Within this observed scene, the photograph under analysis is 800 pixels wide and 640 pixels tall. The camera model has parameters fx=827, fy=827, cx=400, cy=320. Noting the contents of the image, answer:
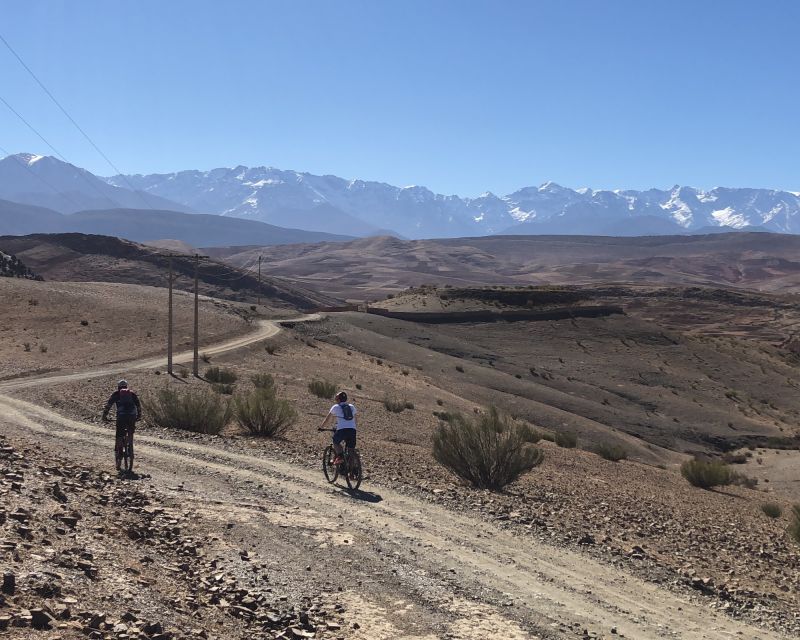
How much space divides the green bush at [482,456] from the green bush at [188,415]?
22.9 feet

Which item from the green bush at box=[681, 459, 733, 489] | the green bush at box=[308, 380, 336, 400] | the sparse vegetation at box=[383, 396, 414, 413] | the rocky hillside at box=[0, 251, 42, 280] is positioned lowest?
the green bush at box=[681, 459, 733, 489]

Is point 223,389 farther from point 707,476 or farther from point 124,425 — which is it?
point 707,476

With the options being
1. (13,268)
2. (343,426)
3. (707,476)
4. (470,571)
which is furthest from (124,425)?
(13,268)

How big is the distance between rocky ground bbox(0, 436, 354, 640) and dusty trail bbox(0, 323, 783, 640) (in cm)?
97

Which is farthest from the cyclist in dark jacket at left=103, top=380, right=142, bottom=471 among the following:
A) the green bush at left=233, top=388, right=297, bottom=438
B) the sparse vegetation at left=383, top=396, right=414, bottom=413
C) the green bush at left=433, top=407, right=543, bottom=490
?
the sparse vegetation at left=383, top=396, right=414, bottom=413

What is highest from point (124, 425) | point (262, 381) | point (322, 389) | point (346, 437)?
point (124, 425)

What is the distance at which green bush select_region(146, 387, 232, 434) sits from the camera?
2209 cm

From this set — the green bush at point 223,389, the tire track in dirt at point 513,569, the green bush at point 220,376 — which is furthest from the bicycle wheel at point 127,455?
the green bush at point 220,376

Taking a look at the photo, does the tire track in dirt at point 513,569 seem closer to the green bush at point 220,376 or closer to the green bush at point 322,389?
the green bush at point 322,389

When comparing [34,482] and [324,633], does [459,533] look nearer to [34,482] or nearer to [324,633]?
[324,633]

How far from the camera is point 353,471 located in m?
14.9

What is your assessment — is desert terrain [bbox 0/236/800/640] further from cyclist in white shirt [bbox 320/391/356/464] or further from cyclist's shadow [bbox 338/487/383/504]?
cyclist in white shirt [bbox 320/391/356/464]

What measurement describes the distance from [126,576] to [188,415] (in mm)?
14140

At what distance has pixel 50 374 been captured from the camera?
33906 mm
